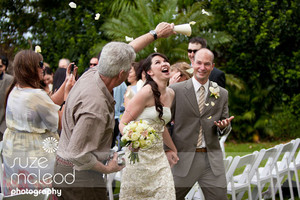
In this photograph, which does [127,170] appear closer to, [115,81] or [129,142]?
[129,142]

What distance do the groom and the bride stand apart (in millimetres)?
352

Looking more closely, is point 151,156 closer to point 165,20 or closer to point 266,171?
point 266,171

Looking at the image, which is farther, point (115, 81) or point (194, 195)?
point (194, 195)

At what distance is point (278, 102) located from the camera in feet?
44.5

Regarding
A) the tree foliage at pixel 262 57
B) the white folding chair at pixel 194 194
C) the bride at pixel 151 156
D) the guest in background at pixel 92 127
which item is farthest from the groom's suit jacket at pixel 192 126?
the tree foliage at pixel 262 57

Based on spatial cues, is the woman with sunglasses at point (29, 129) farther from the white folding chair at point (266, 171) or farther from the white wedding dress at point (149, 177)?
the white folding chair at point (266, 171)

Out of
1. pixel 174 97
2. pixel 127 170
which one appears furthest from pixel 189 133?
pixel 127 170

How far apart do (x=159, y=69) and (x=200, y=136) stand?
88 centimetres

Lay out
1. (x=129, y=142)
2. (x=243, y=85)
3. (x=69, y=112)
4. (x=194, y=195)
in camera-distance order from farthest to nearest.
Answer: (x=243, y=85)
(x=194, y=195)
(x=129, y=142)
(x=69, y=112)

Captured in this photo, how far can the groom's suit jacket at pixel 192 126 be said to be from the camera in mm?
4941

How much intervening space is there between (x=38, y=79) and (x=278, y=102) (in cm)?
1054

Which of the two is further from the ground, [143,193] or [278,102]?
[278,102]

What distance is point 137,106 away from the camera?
449cm

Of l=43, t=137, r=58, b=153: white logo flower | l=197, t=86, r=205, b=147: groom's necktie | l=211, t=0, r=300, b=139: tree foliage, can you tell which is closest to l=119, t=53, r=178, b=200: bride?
l=197, t=86, r=205, b=147: groom's necktie
